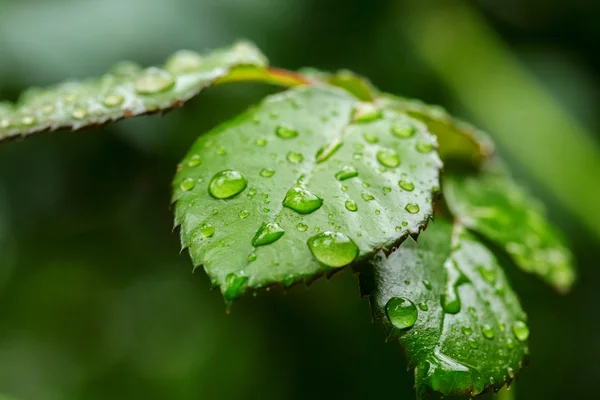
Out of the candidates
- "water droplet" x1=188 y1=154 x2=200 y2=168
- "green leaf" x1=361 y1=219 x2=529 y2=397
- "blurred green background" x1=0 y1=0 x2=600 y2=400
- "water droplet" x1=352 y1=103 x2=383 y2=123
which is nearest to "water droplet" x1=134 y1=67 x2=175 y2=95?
"water droplet" x1=188 y1=154 x2=200 y2=168

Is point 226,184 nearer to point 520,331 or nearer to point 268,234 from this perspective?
point 268,234

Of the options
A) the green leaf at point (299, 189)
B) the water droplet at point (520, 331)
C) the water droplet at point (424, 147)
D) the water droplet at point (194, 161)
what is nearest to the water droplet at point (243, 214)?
the green leaf at point (299, 189)

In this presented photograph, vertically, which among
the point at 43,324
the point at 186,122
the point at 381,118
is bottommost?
the point at 43,324

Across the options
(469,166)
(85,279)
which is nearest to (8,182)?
(85,279)

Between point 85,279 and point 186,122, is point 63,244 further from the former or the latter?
point 186,122

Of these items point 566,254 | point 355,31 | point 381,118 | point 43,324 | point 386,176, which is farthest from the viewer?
point 43,324

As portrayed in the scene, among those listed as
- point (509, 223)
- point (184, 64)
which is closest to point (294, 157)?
point (184, 64)

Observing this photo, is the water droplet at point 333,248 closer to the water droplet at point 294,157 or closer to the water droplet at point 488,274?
the water droplet at point 294,157
